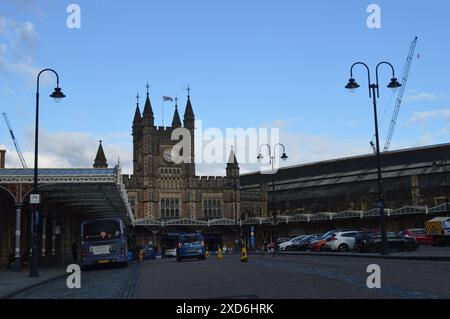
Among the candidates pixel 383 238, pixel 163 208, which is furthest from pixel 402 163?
pixel 383 238

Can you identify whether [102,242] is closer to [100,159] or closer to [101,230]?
[101,230]

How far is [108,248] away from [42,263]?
33.1 feet

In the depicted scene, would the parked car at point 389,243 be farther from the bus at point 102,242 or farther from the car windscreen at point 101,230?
the car windscreen at point 101,230

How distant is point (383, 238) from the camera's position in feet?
108

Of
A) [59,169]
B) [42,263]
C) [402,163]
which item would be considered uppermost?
[402,163]

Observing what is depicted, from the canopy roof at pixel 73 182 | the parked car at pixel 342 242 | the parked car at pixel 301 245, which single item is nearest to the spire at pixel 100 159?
the parked car at pixel 301 245

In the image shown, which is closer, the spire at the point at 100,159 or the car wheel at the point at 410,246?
the car wheel at the point at 410,246

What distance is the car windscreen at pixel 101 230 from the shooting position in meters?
32.7

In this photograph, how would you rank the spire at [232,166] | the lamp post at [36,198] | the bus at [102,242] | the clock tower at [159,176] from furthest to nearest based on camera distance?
1. the spire at [232,166]
2. the clock tower at [159,176]
3. the bus at [102,242]
4. the lamp post at [36,198]

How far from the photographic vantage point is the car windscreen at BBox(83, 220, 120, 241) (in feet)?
107

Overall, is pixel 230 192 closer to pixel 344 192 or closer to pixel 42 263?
pixel 344 192

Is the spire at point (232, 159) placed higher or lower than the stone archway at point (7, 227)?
higher

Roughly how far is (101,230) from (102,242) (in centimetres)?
63

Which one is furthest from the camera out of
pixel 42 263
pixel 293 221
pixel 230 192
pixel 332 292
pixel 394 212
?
pixel 230 192
